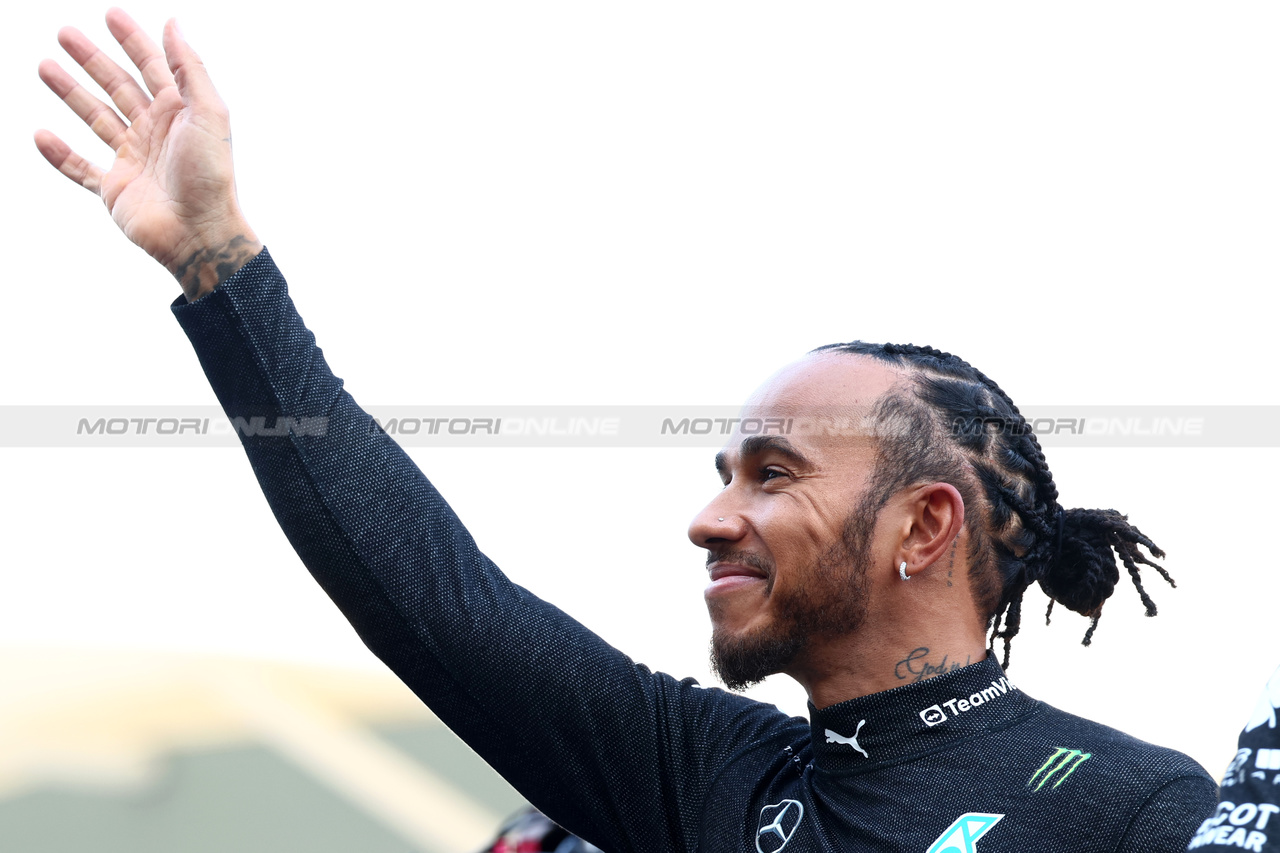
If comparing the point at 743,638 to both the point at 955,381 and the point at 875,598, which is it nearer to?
the point at 875,598

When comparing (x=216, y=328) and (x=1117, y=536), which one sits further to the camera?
(x=1117, y=536)

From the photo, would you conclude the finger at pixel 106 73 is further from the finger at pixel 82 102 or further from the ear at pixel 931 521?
the ear at pixel 931 521

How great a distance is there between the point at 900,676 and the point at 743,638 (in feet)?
0.97

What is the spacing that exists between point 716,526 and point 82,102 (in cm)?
140

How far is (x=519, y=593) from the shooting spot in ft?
6.99

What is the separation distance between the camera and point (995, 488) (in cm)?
230

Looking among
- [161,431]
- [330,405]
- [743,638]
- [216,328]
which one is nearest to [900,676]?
[743,638]

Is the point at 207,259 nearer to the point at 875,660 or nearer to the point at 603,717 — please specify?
the point at 603,717

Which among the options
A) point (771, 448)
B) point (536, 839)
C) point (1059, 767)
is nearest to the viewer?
point (1059, 767)

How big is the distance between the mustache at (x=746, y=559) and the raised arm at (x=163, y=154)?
3.27ft

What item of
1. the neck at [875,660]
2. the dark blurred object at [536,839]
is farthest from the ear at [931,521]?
the dark blurred object at [536,839]

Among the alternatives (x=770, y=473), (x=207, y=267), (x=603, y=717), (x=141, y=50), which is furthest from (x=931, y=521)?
(x=141, y=50)

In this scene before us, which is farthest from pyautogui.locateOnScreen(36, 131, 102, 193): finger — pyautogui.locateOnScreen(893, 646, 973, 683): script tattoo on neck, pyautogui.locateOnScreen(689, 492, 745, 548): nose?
pyautogui.locateOnScreen(893, 646, 973, 683): script tattoo on neck

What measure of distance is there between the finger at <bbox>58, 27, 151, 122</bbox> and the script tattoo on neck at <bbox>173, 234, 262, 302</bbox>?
34 cm
